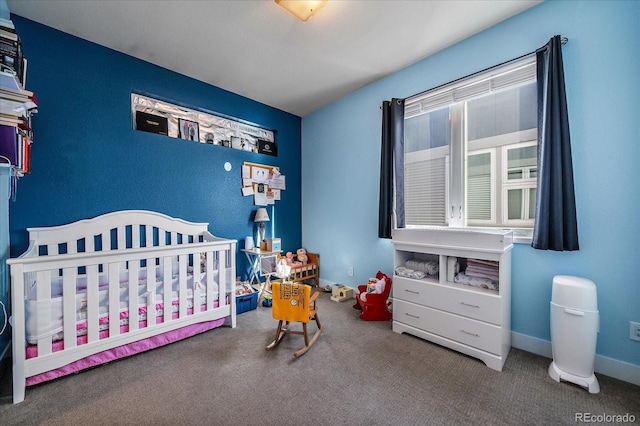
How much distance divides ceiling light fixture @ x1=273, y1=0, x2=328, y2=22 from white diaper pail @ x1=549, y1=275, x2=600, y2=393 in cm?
238

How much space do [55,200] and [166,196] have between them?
30.5 inches

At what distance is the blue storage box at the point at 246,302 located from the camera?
255 centimetres

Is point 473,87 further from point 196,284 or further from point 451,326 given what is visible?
point 196,284

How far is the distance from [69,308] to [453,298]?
8.36 feet

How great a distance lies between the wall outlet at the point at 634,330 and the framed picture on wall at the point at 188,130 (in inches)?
147

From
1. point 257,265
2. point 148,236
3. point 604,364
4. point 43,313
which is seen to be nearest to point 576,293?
point 604,364

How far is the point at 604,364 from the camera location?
1.57 metres

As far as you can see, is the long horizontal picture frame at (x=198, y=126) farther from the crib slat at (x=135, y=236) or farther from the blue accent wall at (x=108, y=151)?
the crib slat at (x=135, y=236)

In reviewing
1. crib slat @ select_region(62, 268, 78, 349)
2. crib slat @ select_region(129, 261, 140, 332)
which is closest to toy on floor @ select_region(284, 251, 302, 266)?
crib slat @ select_region(129, 261, 140, 332)

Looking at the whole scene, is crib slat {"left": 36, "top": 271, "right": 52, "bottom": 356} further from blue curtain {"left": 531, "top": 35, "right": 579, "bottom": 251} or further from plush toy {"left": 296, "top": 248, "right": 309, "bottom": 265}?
blue curtain {"left": 531, "top": 35, "right": 579, "bottom": 251}

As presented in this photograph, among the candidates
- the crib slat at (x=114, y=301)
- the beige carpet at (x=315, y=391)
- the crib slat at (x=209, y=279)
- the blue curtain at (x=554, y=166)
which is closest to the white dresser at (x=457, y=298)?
the beige carpet at (x=315, y=391)

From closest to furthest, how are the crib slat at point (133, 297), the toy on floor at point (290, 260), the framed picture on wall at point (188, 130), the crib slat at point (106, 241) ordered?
the crib slat at point (133, 297)
the crib slat at point (106, 241)
the framed picture on wall at point (188, 130)
the toy on floor at point (290, 260)

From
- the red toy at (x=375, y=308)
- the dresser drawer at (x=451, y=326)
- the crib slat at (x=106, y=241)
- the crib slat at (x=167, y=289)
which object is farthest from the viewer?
the red toy at (x=375, y=308)

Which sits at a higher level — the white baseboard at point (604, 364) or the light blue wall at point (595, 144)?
the light blue wall at point (595, 144)
